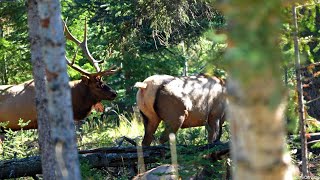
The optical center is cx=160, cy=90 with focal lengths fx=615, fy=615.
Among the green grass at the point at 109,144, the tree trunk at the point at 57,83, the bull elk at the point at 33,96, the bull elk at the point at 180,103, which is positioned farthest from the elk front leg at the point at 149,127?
the tree trunk at the point at 57,83

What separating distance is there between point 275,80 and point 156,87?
30.9 feet

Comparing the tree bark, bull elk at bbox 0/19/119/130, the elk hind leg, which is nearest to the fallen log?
the elk hind leg

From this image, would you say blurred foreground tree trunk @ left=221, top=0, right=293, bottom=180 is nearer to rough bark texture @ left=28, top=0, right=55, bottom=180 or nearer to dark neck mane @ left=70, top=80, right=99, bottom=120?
rough bark texture @ left=28, top=0, right=55, bottom=180

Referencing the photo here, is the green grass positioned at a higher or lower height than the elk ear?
lower

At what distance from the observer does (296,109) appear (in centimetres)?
655

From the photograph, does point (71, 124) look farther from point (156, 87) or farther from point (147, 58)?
point (147, 58)

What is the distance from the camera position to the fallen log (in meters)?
8.97

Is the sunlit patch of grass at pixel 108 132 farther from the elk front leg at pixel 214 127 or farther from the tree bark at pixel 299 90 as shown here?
the tree bark at pixel 299 90

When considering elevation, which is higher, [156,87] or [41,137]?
[156,87]

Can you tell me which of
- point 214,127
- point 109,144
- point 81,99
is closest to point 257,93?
point 109,144

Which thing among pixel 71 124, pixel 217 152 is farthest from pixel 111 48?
pixel 71 124

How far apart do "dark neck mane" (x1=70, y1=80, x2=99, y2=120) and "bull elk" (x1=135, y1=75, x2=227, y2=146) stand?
2088 millimetres

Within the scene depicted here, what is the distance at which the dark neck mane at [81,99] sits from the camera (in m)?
13.5

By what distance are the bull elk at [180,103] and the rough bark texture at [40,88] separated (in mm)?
4639
